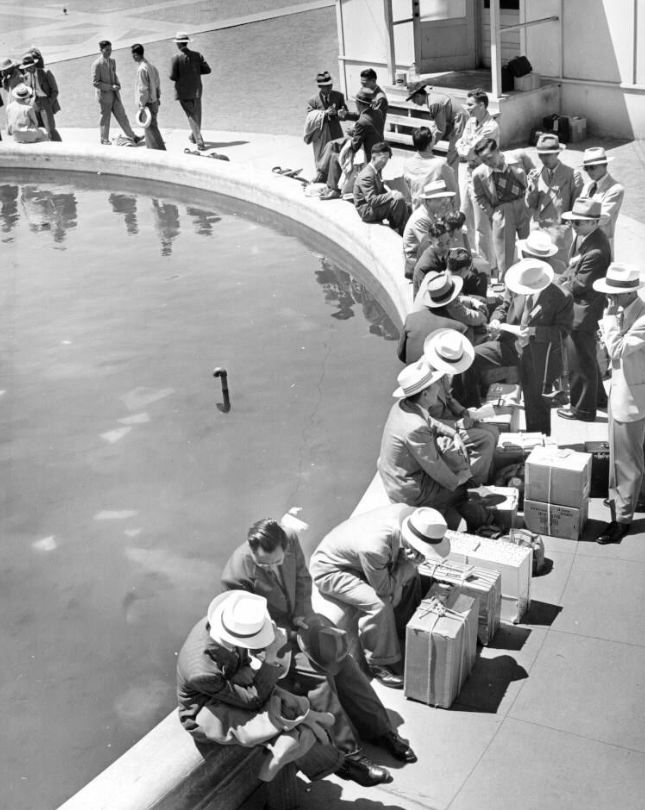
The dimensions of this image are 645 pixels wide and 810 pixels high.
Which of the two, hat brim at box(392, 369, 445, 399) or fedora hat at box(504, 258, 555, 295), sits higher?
fedora hat at box(504, 258, 555, 295)

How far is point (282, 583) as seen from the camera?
6.08 metres

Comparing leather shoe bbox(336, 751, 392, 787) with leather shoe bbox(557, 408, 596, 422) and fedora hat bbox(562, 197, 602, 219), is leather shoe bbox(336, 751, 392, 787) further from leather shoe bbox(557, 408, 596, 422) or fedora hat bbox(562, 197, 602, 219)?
fedora hat bbox(562, 197, 602, 219)

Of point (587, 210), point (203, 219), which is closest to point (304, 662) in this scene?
point (587, 210)

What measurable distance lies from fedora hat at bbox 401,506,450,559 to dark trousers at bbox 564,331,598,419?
3151 mm

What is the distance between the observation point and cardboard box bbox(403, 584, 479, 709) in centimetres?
605

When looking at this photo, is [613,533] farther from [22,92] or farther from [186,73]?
[22,92]

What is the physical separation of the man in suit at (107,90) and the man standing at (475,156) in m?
8.91

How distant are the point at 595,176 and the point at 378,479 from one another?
380cm

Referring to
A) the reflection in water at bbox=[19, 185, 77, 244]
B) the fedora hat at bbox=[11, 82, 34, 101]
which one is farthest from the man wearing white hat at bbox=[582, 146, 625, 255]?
the fedora hat at bbox=[11, 82, 34, 101]

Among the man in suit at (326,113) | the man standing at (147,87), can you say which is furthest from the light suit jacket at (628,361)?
the man standing at (147,87)

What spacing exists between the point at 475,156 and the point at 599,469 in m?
4.66

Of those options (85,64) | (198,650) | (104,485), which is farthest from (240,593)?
(85,64)

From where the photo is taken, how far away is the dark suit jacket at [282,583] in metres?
6.02

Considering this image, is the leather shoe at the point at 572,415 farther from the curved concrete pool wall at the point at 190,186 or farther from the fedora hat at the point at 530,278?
the curved concrete pool wall at the point at 190,186
